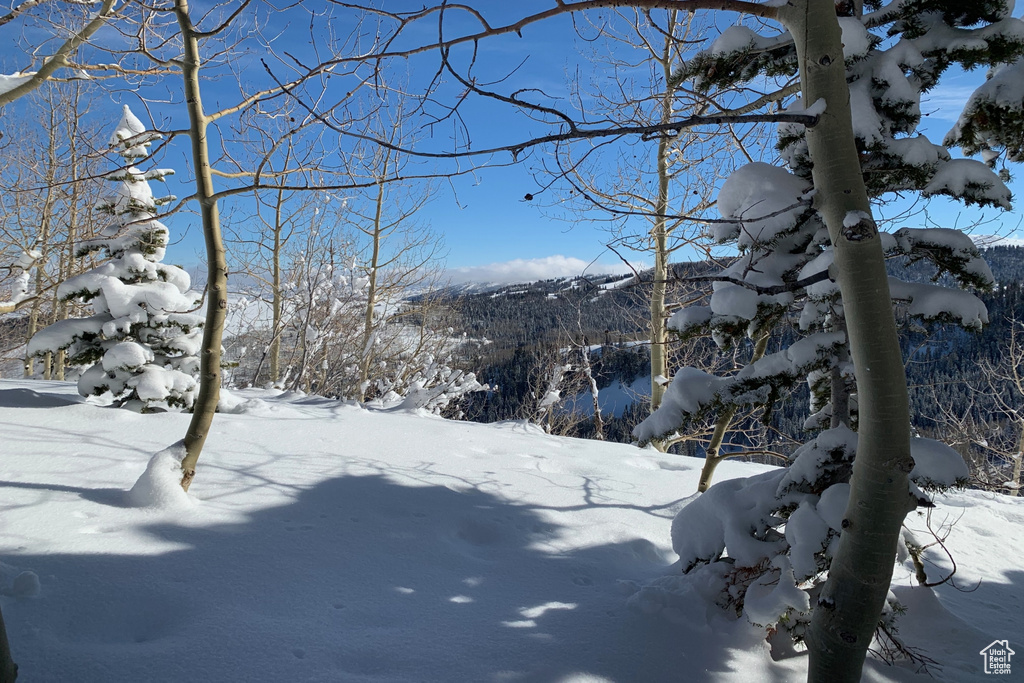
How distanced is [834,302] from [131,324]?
665 cm

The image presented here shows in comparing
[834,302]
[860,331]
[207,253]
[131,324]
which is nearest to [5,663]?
[207,253]

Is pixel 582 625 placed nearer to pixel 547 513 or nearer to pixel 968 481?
pixel 547 513

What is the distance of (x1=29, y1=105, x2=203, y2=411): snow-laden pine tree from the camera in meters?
5.64

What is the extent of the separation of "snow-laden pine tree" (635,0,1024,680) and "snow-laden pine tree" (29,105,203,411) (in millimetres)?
5323

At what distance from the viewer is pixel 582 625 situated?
2.36 meters

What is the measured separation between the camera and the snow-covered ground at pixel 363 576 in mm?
1918

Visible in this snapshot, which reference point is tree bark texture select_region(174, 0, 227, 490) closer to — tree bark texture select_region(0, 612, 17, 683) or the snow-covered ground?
the snow-covered ground

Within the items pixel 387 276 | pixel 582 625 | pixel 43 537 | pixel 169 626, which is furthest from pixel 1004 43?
pixel 387 276

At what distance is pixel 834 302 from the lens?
2492 millimetres

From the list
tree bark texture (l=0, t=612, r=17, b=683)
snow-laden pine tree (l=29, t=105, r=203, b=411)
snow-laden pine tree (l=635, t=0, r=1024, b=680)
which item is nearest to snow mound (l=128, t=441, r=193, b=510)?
tree bark texture (l=0, t=612, r=17, b=683)

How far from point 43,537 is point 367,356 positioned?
1240 cm

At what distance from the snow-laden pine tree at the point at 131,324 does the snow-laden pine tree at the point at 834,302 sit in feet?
17.5

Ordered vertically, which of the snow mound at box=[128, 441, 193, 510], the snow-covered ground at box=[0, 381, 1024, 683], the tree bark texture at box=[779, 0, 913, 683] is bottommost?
the snow-covered ground at box=[0, 381, 1024, 683]

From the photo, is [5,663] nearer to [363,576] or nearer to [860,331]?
[363,576]
